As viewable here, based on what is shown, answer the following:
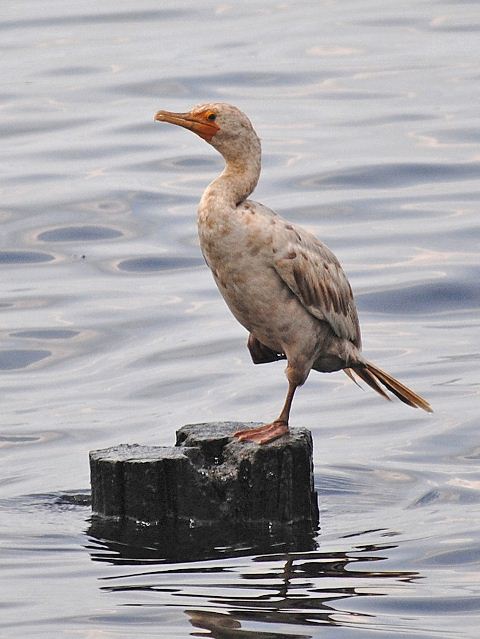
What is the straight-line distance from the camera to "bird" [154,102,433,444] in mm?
8305

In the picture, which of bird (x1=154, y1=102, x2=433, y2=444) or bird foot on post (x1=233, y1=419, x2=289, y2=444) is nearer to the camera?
bird foot on post (x1=233, y1=419, x2=289, y2=444)

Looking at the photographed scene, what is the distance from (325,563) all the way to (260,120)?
1283 cm

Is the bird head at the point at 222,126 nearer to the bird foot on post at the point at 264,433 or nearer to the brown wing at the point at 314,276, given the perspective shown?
the brown wing at the point at 314,276

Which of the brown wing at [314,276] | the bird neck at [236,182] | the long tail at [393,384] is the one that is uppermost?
the bird neck at [236,182]

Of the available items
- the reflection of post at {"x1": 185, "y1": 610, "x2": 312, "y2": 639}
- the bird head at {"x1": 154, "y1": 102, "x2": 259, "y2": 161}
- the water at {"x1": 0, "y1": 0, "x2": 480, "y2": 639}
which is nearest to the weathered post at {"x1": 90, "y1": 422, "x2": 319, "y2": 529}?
the water at {"x1": 0, "y1": 0, "x2": 480, "y2": 639}

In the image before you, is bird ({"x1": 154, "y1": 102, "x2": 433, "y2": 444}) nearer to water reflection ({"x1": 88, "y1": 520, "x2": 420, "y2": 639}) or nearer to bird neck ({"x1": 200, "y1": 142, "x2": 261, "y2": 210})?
bird neck ({"x1": 200, "y1": 142, "x2": 261, "y2": 210})

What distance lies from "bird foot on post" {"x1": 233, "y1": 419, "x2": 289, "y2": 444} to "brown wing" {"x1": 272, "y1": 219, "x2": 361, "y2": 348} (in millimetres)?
646

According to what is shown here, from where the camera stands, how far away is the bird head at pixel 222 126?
27.5ft

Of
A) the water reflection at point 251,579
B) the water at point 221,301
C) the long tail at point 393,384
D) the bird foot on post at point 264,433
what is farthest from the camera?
the long tail at point 393,384

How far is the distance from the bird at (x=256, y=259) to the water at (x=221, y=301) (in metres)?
0.89

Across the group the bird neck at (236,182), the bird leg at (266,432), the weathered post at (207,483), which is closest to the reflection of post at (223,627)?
the weathered post at (207,483)

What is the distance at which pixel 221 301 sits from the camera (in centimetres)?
1398

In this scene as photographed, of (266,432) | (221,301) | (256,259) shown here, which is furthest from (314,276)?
(221,301)

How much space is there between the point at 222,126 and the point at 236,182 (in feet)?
0.89
